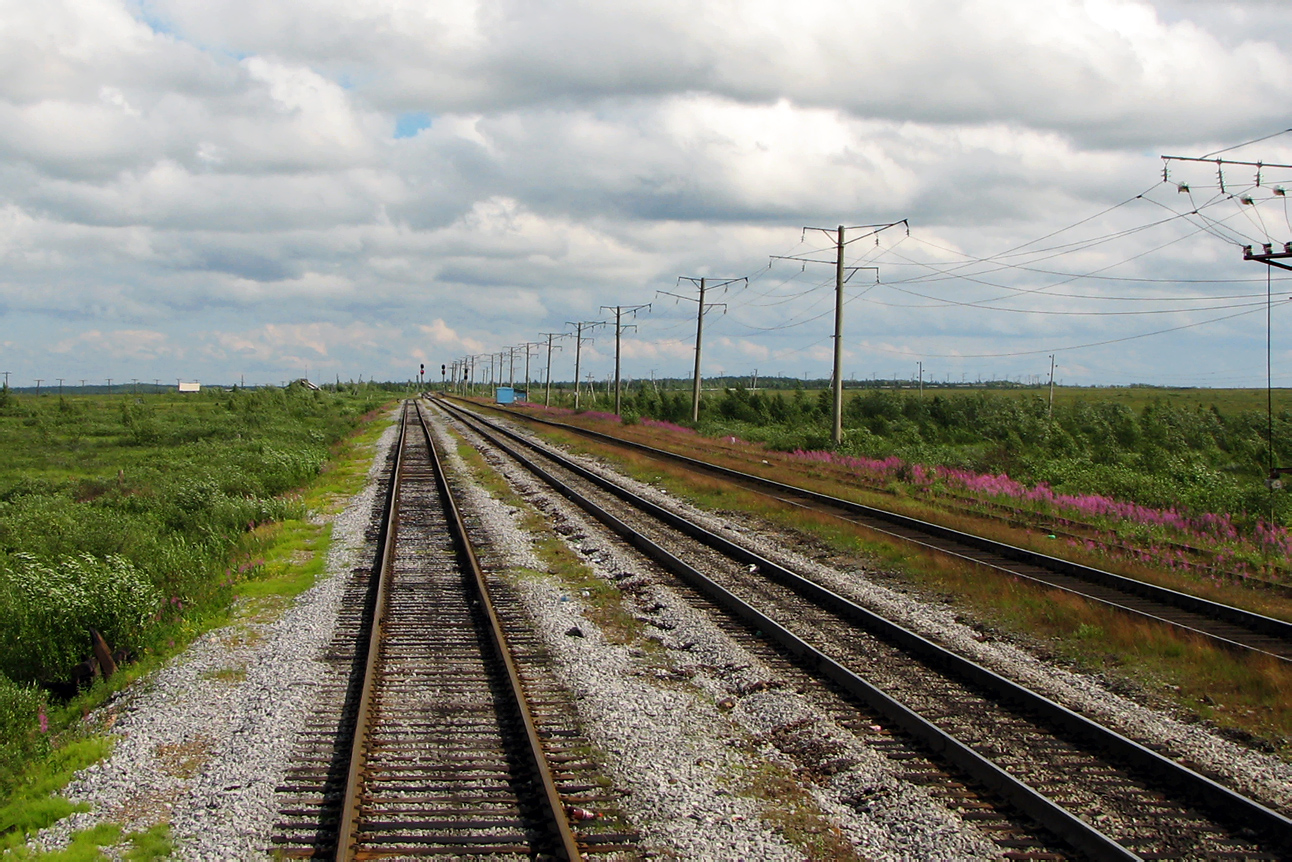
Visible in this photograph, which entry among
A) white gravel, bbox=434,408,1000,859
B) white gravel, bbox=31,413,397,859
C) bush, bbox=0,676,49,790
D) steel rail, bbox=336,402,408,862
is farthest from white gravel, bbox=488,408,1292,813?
bush, bbox=0,676,49,790

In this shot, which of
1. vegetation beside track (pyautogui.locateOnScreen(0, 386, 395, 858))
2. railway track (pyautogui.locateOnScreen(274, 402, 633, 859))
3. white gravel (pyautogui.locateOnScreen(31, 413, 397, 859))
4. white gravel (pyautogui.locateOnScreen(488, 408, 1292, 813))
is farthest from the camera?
vegetation beside track (pyautogui.locateOnScreen(0, 386, 395, 858))

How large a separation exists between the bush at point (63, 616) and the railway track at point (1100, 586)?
39.5 ft

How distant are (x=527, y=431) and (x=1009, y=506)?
3554 centimetres

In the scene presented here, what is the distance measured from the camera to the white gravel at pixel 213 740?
605cm

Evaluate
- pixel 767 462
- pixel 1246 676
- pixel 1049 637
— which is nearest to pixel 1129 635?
pixel 1049 637

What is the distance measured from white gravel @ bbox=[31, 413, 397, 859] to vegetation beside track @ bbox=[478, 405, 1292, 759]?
7.87m

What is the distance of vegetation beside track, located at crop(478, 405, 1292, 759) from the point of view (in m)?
8.43

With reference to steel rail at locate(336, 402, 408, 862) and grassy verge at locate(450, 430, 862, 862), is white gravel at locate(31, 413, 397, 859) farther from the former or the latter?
grassy verge at locate(450, 430, 862, 862)

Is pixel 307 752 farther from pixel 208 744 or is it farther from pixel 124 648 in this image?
pixel 124 648

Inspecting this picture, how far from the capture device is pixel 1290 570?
49.5 ft

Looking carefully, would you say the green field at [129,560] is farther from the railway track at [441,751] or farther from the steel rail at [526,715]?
the steel rail at [526,715]

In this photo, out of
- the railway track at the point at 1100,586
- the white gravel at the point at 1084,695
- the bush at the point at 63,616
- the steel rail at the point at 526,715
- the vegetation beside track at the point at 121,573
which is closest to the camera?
the steel rail at the point at 526,715

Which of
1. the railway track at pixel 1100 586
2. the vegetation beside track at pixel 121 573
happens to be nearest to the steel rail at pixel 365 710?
the vegetation beside track at pixel 121 573

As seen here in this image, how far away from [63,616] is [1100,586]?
13893 millimetres
